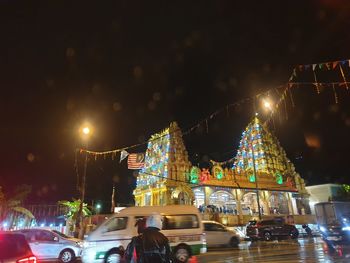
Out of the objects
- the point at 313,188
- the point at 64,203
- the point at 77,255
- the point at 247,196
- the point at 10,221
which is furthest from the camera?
the point at 313,188

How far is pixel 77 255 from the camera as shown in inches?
586

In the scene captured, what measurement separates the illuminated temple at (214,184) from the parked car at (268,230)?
6497 millimetres

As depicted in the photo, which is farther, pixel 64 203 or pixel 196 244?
pixel 64 203

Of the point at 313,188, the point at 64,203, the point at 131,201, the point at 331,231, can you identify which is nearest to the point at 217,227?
the point at 331,231

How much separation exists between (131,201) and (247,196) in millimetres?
18081

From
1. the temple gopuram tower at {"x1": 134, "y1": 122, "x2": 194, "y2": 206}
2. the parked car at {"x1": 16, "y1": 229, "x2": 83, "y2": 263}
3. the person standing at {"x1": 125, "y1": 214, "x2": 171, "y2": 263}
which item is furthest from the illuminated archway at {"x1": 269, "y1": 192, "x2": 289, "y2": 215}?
the person standing at {"x1": 125, "y1": 214, "x2": 171, "y2": 263}

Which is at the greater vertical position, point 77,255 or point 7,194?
point 7,194

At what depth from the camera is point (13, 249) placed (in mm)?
6176

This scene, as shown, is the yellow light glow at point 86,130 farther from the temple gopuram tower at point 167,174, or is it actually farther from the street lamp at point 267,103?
the temple gopuram tower at point 167,174

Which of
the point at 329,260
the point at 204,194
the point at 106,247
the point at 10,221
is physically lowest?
the point at 329,260

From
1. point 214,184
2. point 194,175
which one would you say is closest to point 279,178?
point 214,184

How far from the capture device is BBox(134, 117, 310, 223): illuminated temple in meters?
34.9

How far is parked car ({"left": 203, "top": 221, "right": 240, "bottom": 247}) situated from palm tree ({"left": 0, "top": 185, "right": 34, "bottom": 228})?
21308mm

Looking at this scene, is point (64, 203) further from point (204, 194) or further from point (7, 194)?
point (204, 194)
